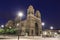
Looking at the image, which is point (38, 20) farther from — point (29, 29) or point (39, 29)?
point (29, 29)

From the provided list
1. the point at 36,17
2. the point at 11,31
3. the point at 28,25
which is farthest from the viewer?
the point at 36,17

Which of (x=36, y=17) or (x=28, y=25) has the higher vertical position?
A: (x=36, y=17)

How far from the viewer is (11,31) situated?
1879 inches

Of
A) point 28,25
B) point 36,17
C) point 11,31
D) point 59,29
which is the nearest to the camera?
point 11,31

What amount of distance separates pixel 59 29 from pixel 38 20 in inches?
→ 2765

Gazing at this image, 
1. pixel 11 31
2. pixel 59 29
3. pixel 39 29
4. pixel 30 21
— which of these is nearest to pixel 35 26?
pixel 39 29

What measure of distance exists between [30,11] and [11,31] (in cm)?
2238

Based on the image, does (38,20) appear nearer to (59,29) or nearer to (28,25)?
(28,25)

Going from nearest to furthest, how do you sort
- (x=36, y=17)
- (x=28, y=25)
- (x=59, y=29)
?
(x=28, y=25) < (x=36, y=17) < (x=59, y=29)

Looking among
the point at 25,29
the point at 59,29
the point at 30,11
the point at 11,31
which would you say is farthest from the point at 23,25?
the point at 59,29

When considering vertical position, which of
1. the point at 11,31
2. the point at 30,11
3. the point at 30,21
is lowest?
the point at 11,31

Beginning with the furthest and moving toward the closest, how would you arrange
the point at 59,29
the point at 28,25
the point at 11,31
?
the point at 59,29 → the point at 28,25 → the point at 11,31

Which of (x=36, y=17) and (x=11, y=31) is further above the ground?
(x=36, y=17)

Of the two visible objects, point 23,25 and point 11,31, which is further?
point 23,25
